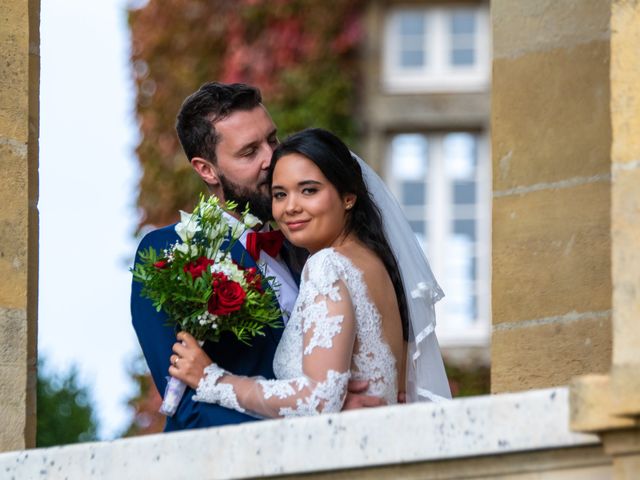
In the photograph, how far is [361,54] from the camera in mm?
17422

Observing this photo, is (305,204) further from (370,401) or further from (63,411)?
(63,411)

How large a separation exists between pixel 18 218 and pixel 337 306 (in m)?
1.09

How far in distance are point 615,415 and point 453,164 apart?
543 inches

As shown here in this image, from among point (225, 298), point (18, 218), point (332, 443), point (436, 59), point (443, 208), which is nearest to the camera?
point (332, 443)

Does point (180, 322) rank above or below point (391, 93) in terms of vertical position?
below

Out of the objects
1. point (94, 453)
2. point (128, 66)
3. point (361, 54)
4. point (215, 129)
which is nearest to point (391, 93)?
point (361, 54)

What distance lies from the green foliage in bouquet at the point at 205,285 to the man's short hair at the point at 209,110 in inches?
32.3

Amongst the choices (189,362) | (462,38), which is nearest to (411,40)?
(462,38)

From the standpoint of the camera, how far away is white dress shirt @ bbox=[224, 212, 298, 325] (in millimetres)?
5715

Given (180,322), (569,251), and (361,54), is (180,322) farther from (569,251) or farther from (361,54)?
(361,54)

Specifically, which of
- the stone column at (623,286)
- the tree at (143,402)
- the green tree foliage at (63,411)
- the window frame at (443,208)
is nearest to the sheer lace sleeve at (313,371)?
the stone column at (623,286)

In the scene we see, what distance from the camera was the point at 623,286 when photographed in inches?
155

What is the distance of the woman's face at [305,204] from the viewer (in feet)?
17.7

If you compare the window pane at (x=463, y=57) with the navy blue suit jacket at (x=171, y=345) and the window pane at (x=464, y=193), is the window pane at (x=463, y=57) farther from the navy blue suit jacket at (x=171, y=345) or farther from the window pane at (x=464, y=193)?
the navy blue suit jacket at (x=171, y=345)
